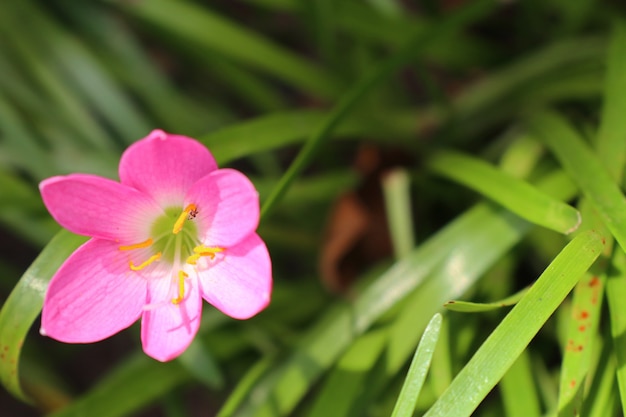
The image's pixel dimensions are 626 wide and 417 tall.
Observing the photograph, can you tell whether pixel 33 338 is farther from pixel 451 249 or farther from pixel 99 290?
pixel 451 249

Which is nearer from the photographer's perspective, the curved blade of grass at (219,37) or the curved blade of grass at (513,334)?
the curved blade of grass at (513,334)

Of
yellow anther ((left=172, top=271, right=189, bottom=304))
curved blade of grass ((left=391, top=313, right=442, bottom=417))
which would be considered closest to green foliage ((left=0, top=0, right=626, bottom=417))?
curved blade of grass ((left=391, top=313, right=442, bottom=417))

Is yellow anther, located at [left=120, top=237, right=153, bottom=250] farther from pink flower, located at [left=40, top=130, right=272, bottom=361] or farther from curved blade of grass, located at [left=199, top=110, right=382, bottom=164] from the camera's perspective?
curved blade of grass, located at [left=199, top=110, right=382, bottom=164]

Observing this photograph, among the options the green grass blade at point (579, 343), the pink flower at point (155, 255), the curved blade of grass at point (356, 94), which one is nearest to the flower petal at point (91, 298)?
the pink flower at point (155, 255)

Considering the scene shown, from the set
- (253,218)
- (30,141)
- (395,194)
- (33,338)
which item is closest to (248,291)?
(253,218)

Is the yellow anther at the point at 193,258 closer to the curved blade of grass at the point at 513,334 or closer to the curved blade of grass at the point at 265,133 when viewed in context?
the curved blade of grass at the point at 265,133
